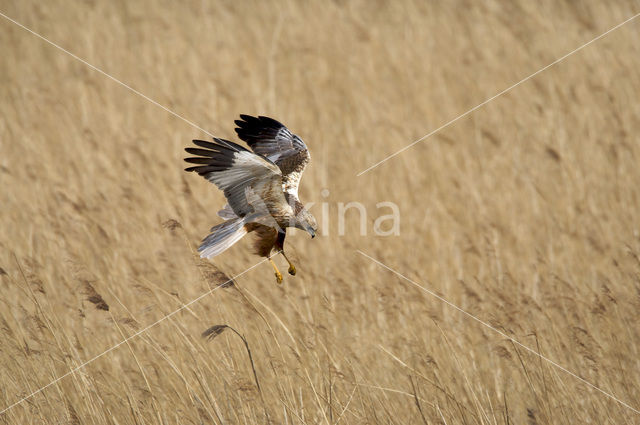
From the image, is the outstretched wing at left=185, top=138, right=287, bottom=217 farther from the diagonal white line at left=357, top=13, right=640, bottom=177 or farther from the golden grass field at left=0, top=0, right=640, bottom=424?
the diagonal white line at left=357, top=13, right=640, bottom=177

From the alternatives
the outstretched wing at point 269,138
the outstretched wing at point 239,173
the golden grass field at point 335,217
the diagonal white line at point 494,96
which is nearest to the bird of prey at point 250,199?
the outstretched wing at point 239,173

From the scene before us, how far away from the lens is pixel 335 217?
6.17m

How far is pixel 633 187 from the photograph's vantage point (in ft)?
19.9

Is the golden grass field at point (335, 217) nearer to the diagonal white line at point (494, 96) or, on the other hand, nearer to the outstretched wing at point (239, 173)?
the diagonal white line at point (494, 96)

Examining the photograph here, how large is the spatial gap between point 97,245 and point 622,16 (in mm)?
6525

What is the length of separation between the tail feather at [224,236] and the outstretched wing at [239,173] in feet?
0.61

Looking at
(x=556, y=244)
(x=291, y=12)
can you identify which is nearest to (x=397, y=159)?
(x=556, y=244)

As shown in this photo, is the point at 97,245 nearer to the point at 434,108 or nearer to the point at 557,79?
the point at 434,108

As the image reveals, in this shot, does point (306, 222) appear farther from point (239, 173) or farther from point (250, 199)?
point (239, 173)

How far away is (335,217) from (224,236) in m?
1.83

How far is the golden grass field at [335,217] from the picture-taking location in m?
3.71

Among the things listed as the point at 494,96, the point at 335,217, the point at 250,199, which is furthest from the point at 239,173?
the point at 494,96

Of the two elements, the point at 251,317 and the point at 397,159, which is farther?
the point at 397,159

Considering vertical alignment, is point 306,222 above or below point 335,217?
above
